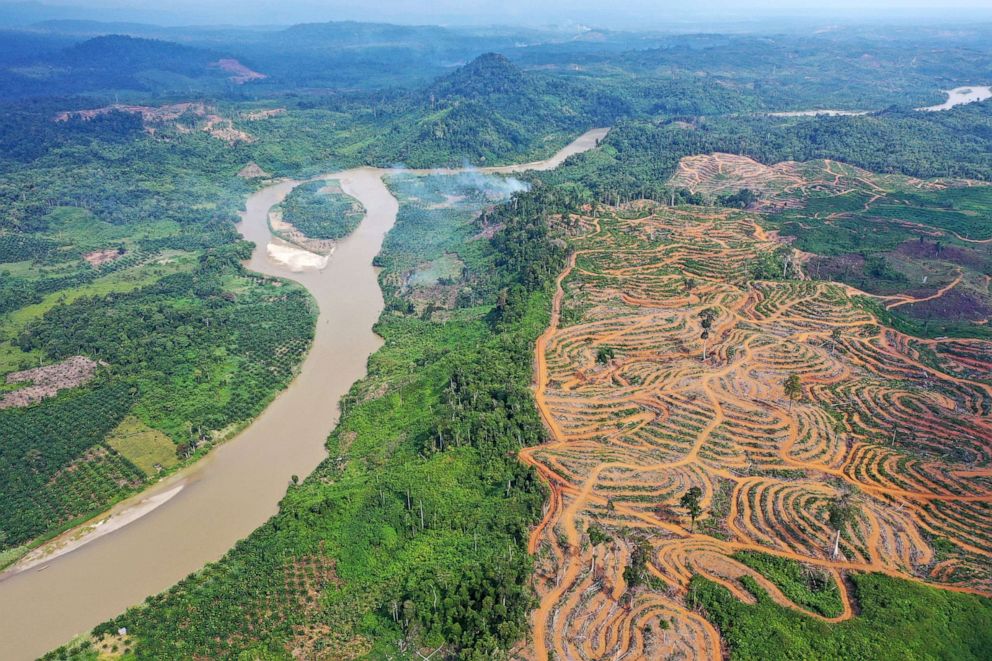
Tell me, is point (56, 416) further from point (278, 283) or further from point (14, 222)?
point (14, 222)

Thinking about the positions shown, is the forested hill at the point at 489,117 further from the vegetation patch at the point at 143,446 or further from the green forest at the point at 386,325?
the vegetation patch at the point at 143,446

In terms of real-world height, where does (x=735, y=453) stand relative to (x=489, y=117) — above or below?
below

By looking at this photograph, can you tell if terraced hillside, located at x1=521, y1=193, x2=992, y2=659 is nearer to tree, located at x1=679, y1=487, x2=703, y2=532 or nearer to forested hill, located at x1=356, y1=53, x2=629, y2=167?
tree, located at x1=679, y1=487, x2=703, y2=532

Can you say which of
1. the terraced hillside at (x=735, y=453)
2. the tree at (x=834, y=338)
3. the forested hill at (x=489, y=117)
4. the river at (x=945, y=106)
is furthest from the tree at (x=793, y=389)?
the river at (x=945, y=106)

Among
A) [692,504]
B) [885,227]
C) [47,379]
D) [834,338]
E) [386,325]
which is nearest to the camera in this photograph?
[692,504]

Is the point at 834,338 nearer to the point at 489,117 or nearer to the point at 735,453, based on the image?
the point at 735,453

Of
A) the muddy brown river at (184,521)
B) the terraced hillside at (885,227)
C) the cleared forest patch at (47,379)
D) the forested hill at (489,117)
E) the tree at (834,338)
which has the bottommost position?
the muddy brown river at (184,521)

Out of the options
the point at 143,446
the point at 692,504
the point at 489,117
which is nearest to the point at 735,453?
the point at 692,504
